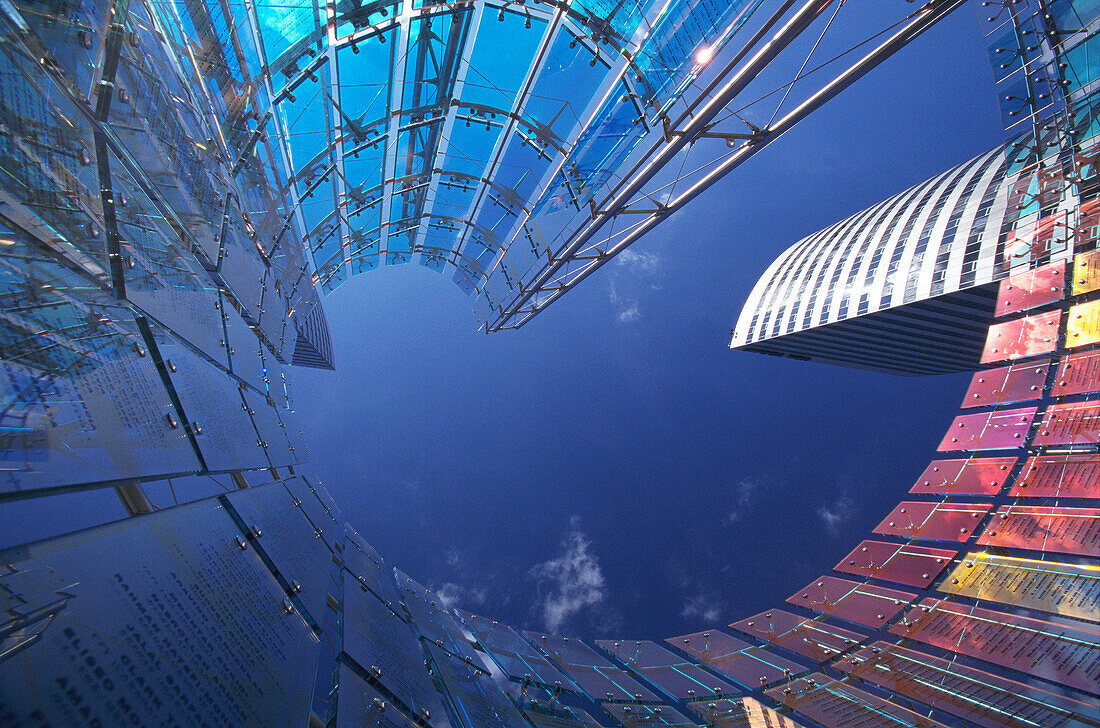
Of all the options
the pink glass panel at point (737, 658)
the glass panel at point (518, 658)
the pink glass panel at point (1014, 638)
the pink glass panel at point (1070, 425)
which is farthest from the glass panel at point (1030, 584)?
the glass panel at point (518, 658)

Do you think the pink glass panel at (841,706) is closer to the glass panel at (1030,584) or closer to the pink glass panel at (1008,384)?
the glass panel at (1030,584)

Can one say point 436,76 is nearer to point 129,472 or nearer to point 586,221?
point 586,221

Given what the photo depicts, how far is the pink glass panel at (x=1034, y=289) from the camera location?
9344mm

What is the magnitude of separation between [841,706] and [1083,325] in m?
9.06

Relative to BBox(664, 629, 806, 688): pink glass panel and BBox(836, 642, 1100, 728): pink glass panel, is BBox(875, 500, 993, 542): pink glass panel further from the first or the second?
BBox(664, 629, 806, 688): pink glass panel

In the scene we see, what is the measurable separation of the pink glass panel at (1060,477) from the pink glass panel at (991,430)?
2.50 feet

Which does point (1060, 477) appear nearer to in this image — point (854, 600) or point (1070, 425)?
point (1070, 425)

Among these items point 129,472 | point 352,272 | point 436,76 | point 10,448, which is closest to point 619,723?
point 129,472

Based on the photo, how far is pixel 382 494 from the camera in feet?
93.8

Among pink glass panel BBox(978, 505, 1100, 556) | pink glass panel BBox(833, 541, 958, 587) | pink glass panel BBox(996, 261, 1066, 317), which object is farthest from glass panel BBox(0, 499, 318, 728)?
pink glass panel BBox(996, 261, 1066, 317)

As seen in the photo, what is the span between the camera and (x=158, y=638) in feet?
6.93

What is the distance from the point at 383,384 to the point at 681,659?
107ft

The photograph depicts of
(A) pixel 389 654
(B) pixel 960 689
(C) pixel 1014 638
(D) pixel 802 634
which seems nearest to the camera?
(A) pixel 389 654

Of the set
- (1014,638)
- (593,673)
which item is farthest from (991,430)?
(593,673)
